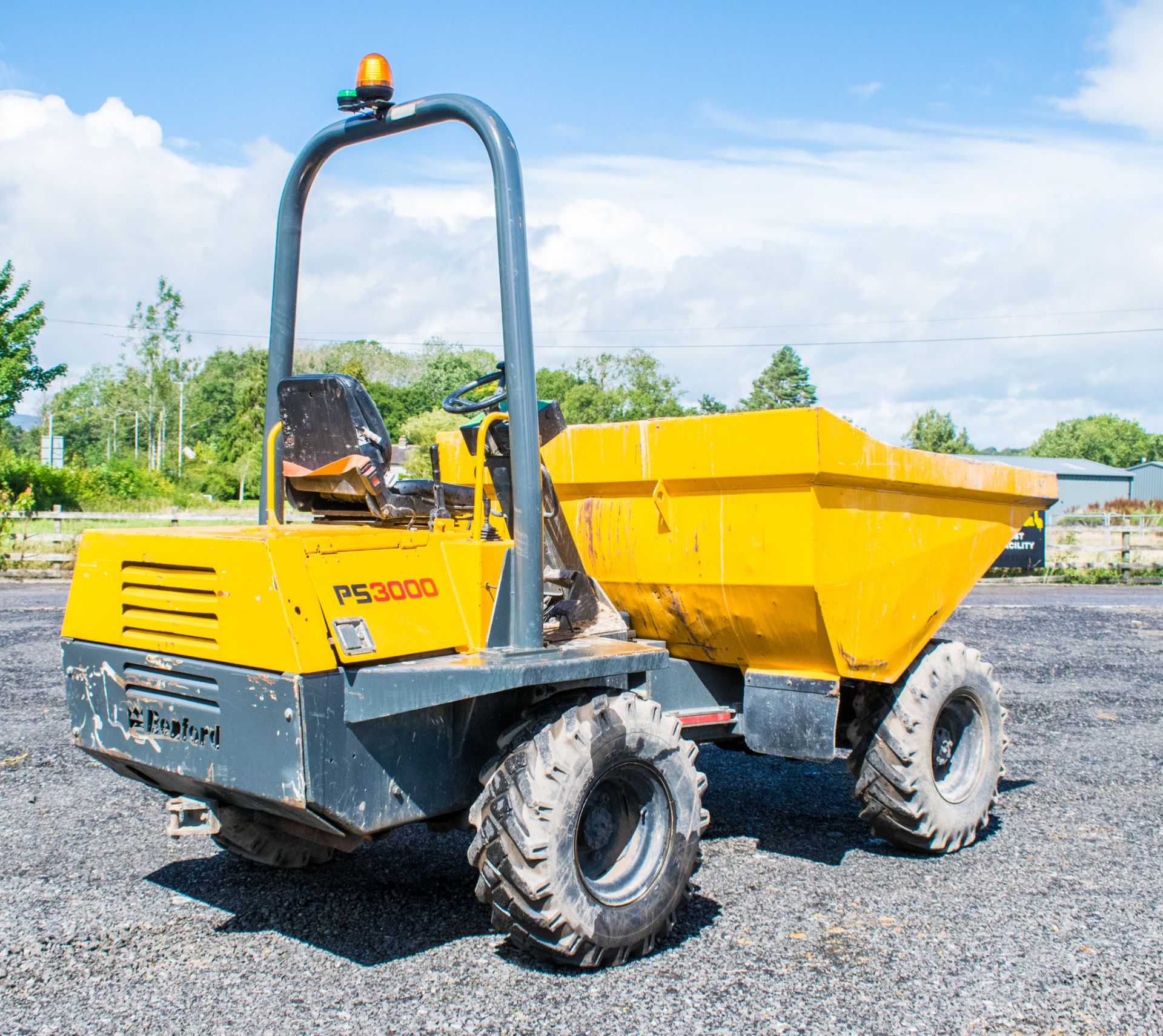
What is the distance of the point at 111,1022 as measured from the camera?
355 centimetres

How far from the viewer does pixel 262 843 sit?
4.80 m

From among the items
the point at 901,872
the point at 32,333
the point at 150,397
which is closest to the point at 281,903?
the point at 901,872

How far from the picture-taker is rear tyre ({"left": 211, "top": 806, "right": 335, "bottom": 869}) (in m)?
4.65

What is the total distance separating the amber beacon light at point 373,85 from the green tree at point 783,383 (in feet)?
230

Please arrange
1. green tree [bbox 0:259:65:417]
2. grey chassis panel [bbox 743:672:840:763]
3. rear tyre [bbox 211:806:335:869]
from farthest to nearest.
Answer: green tree [bbox 0:259:65:417]
grey chassis panel [bbox 743:672:840:763]
rear tyre [bbox 211:806:335:869]

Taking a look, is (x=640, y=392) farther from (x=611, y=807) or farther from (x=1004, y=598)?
(x=611, y=807)

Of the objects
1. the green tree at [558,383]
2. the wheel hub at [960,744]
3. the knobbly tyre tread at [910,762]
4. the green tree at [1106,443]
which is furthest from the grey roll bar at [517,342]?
the green tree at [1106,443]

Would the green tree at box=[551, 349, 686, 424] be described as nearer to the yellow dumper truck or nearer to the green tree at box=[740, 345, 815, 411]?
the green tree at box=[740, 345, 815, 411]

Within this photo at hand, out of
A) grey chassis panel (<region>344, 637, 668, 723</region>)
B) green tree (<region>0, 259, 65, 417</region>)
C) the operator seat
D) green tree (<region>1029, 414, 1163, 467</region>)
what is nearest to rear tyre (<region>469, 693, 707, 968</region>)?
grey chassis panel (<region>344, 637, 668, 723</region>)

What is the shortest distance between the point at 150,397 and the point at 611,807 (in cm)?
6604

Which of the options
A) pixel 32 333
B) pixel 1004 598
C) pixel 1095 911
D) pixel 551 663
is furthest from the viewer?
pixel 32 333

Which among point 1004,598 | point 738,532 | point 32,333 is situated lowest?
point 1004,598

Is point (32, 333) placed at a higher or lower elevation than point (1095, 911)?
higher

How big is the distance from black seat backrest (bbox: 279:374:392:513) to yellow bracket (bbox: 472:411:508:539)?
35 cm
